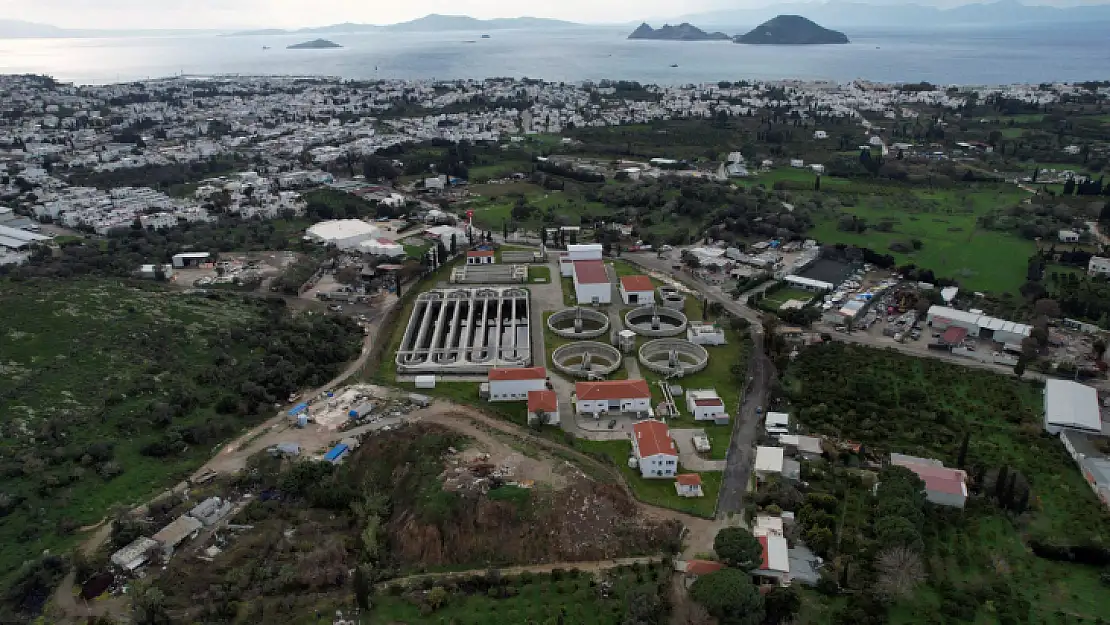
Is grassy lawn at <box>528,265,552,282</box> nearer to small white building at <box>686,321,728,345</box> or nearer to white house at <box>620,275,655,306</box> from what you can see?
white house at <box>620,275,655,306</box>

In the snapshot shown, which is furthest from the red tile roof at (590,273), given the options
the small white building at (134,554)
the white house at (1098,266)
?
the white house at (1098,266)

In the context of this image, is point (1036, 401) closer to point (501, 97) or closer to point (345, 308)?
point (345, 308)

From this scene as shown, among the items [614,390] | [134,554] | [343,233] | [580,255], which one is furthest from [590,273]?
[134,554]

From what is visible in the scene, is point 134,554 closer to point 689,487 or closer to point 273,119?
point 689,487

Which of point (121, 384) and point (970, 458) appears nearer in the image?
point (970, 458)

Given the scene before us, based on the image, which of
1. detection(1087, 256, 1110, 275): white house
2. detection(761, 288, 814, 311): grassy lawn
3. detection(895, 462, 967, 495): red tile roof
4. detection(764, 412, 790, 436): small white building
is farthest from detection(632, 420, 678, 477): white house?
detection(1087, 256, 1110, 275): white house
